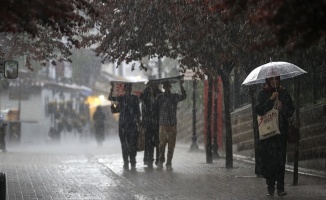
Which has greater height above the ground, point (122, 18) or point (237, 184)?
point (122, 18)

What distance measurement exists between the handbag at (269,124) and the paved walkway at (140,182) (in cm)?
96

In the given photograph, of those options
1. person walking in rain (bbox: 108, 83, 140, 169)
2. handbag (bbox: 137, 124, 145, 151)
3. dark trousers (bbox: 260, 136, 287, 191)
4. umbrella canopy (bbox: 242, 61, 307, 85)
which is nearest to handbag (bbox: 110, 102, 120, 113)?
person walking in rain (bbox: 108, 83, 140, 169)

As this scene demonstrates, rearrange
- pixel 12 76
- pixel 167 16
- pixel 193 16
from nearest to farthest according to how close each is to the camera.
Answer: pixel 12 76 < pixel 193 16 < pixel 167 16

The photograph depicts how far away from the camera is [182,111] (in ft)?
122

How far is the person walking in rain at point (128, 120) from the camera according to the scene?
1686 cm

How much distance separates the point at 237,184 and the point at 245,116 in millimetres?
7569

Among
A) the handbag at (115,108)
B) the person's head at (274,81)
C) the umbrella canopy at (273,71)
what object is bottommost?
the handbag at (115,108)

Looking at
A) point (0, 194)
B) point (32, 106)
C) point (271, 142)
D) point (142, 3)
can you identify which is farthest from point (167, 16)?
point (32, 106)

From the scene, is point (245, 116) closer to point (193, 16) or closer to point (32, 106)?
point (193, 16)

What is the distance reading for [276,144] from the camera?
11586mm

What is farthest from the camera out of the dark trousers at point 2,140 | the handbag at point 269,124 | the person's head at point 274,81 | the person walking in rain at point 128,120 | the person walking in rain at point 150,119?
the dark trousers at point 2,140

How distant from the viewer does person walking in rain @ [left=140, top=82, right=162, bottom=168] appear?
57.4ft

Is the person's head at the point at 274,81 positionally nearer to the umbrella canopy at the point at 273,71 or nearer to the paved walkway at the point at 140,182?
the umbrella canopy at the point at 273,71

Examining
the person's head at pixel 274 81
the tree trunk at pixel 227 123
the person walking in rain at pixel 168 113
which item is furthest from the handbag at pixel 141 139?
the person's head at pixel 274 81
